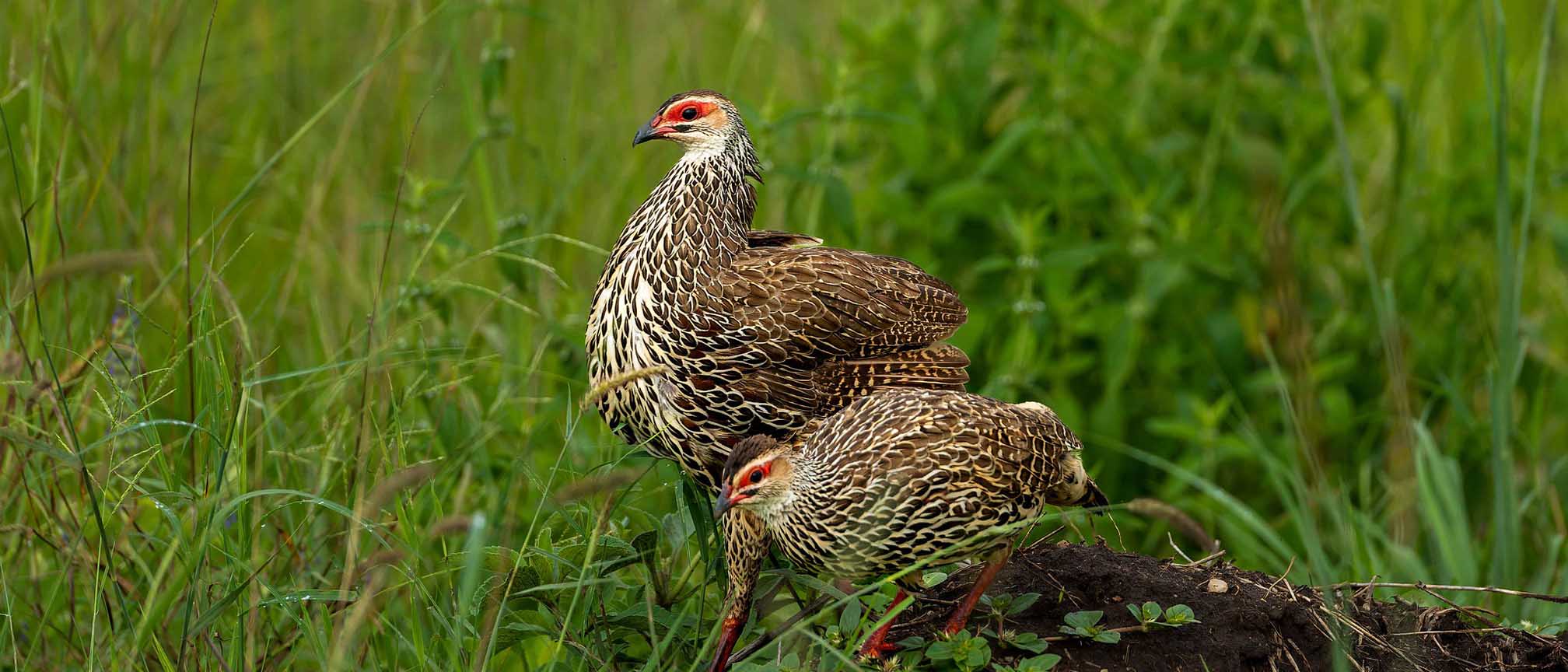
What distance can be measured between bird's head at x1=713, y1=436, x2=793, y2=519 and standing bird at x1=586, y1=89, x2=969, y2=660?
4.1 inches

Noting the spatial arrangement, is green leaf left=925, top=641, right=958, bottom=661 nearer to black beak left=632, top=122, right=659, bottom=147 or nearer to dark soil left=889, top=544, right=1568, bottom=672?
dark soil left=889, top=544, right=1568, bottom=672

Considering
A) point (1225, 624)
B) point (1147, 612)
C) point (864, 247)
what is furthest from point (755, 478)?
point (864, 247)

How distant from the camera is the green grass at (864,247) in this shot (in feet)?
14.1

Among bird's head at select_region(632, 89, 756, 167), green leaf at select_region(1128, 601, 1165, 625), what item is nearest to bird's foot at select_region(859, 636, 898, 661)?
green leaf at select_region(1128, 601, 1165, 625)

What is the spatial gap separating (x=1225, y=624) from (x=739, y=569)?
3.71 feet

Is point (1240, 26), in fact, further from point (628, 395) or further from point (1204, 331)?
point (628, 395)

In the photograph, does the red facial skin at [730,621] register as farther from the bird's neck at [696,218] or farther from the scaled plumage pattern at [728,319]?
the bird's neck at [696,218]

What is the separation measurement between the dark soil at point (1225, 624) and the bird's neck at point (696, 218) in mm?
1034

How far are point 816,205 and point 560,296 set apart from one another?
1131 millimetres

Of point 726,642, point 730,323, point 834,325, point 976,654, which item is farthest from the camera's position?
point 834,325

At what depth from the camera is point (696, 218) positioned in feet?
13.5

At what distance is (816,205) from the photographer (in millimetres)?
5934

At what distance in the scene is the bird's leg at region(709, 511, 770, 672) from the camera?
355cm

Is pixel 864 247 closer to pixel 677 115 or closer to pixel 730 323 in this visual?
pixel 677 115
